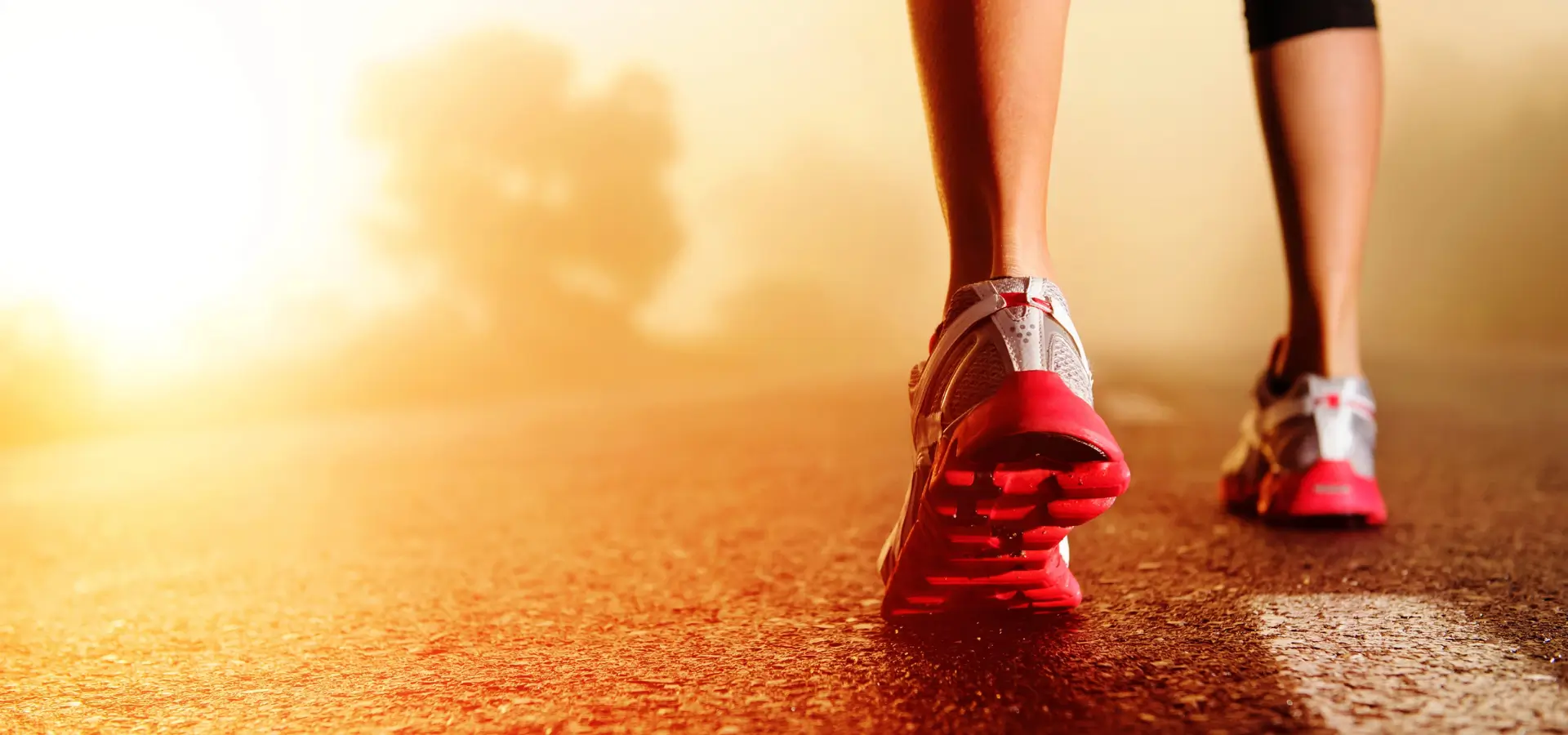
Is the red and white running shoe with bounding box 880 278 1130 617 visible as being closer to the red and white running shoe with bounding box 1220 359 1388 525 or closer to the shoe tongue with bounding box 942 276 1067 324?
the shoe tongue with bounding box 942 276 1067 324

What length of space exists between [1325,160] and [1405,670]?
76cm

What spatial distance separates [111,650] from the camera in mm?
967

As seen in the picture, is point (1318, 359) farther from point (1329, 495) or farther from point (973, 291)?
point (973, 291)

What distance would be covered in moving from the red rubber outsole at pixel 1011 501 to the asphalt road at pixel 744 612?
36 millimetres

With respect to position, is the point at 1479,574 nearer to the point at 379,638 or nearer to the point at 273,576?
the point at 379,638

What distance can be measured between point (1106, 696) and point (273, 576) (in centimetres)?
108

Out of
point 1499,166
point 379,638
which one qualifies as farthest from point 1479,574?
point 1499,166

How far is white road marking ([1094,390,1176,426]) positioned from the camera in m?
2.96

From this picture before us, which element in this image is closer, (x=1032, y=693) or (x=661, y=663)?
(x=1032, y=693)

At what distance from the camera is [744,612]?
0.96 m

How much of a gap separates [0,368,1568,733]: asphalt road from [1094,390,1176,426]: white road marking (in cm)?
63

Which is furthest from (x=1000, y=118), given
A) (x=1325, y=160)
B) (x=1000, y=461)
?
(x=1325, y=160)

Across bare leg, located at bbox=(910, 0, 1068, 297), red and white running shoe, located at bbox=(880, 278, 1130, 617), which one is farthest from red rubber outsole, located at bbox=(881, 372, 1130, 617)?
bare leg, located at bbox=(910, 0, 1068, 297)

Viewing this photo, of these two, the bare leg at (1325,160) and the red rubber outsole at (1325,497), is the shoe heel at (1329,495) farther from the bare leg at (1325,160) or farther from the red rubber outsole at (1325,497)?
the bare leg at (1325,160)
